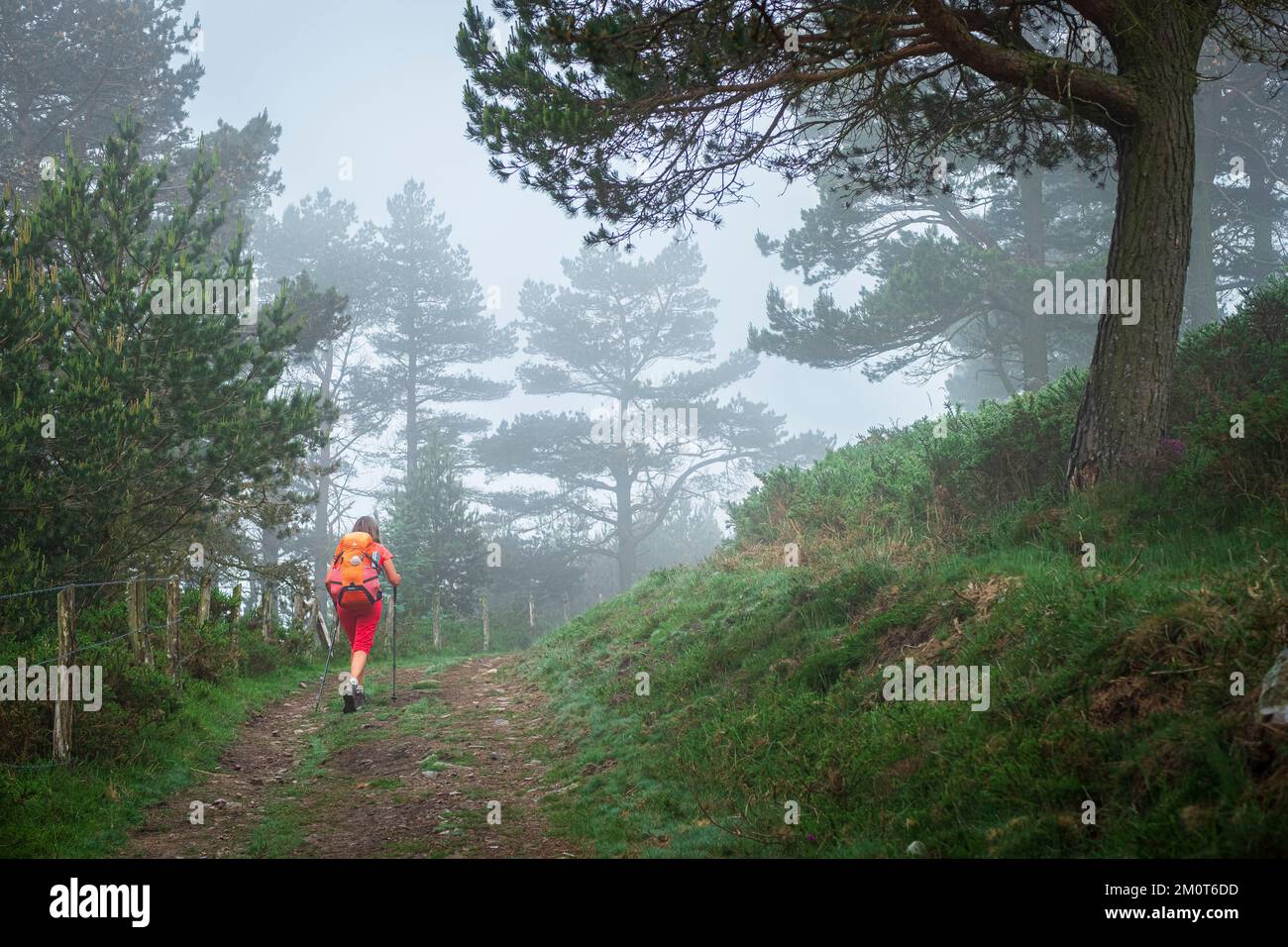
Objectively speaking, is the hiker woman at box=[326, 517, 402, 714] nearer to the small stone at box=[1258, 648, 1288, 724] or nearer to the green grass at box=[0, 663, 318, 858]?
the green grass at box=[0, 663, 318, 858]

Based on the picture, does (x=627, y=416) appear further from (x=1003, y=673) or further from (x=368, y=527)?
(x=1003, y=673)

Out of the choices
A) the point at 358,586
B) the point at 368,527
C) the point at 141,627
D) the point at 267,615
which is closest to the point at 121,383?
the point at 141,627

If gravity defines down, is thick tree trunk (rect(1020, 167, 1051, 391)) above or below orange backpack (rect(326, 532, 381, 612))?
above

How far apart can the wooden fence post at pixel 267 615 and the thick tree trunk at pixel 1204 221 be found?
900 inches

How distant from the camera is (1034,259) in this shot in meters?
26.0

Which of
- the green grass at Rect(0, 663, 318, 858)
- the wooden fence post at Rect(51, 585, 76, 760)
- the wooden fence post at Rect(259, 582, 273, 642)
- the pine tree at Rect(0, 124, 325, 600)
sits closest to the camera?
the green grass at Rect(0, 663, 318, 858)

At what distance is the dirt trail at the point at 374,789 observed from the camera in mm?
5840

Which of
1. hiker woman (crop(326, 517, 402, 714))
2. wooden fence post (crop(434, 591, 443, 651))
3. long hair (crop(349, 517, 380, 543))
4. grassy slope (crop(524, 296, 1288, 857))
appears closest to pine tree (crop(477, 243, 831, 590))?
wooden fence post (crop(434, 591, 443, 651))

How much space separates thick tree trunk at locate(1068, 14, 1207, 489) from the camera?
783 cm

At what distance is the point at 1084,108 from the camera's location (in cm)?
826

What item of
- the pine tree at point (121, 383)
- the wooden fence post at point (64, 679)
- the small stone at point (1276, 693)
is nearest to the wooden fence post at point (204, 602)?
the pine tree at point (121, 383)

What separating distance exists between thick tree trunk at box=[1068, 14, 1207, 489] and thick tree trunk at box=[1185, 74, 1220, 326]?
16105 millimetres

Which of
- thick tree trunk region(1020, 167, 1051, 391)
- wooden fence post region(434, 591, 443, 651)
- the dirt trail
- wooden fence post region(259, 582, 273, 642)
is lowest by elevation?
wooden fence post region(434, 591, 443, 651)
